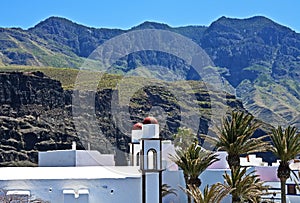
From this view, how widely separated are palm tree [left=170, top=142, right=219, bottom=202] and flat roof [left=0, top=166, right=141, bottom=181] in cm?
261

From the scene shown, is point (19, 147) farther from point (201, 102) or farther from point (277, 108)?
point (277, 108)

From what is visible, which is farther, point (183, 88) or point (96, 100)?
point (183, 88)

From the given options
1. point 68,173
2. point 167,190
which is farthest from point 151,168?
point 68,173

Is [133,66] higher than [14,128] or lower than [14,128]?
higher

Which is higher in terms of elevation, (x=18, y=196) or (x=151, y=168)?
(x=151, y=168)

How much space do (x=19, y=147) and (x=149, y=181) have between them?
49.3m

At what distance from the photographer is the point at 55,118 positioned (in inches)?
3351

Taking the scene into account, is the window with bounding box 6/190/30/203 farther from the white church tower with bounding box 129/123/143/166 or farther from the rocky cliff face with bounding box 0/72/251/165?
the rocky cliff face with bounding box 0/72/251/165

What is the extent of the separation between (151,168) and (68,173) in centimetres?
465

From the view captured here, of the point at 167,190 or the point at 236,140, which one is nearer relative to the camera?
the point at 236,140

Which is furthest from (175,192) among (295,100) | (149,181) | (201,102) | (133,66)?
(295,100)

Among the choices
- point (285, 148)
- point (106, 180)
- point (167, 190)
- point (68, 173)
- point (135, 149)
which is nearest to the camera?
point (106, 180)

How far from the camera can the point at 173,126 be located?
91000 millimetres

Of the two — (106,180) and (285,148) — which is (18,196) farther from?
(285,148)
